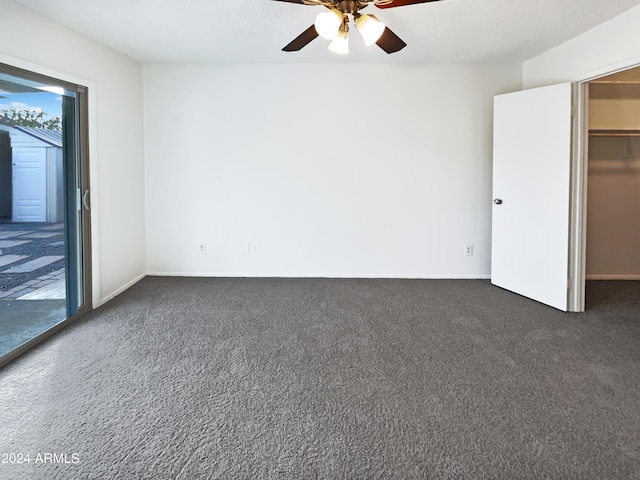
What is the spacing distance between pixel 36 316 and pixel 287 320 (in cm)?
189

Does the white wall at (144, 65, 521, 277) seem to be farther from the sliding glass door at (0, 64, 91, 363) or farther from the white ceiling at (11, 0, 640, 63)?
the sliding glass door at (0, 64, 91, 363)

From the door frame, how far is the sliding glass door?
13.8ft

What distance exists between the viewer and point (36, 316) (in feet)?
9.49

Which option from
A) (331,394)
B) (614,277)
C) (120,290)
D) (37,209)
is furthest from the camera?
(614,277)

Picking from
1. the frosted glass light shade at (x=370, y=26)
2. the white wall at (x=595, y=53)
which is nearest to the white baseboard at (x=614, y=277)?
the white wall at (x=595, y=53)

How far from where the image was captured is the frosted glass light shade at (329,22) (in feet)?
6.82

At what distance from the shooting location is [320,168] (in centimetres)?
437

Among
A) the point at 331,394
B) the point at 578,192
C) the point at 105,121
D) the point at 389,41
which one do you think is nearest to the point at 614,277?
the point at 578,192

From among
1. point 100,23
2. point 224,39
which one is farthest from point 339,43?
point 100,23

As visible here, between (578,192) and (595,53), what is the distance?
112 centimetres

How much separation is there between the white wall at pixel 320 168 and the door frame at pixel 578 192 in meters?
1.06

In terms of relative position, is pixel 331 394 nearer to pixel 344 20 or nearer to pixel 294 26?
pixel 344 20

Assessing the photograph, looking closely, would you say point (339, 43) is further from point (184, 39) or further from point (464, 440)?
point (464, 440)

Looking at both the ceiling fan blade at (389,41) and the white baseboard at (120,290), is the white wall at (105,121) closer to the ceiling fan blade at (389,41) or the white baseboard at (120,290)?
the white baseboard at (120,290)
